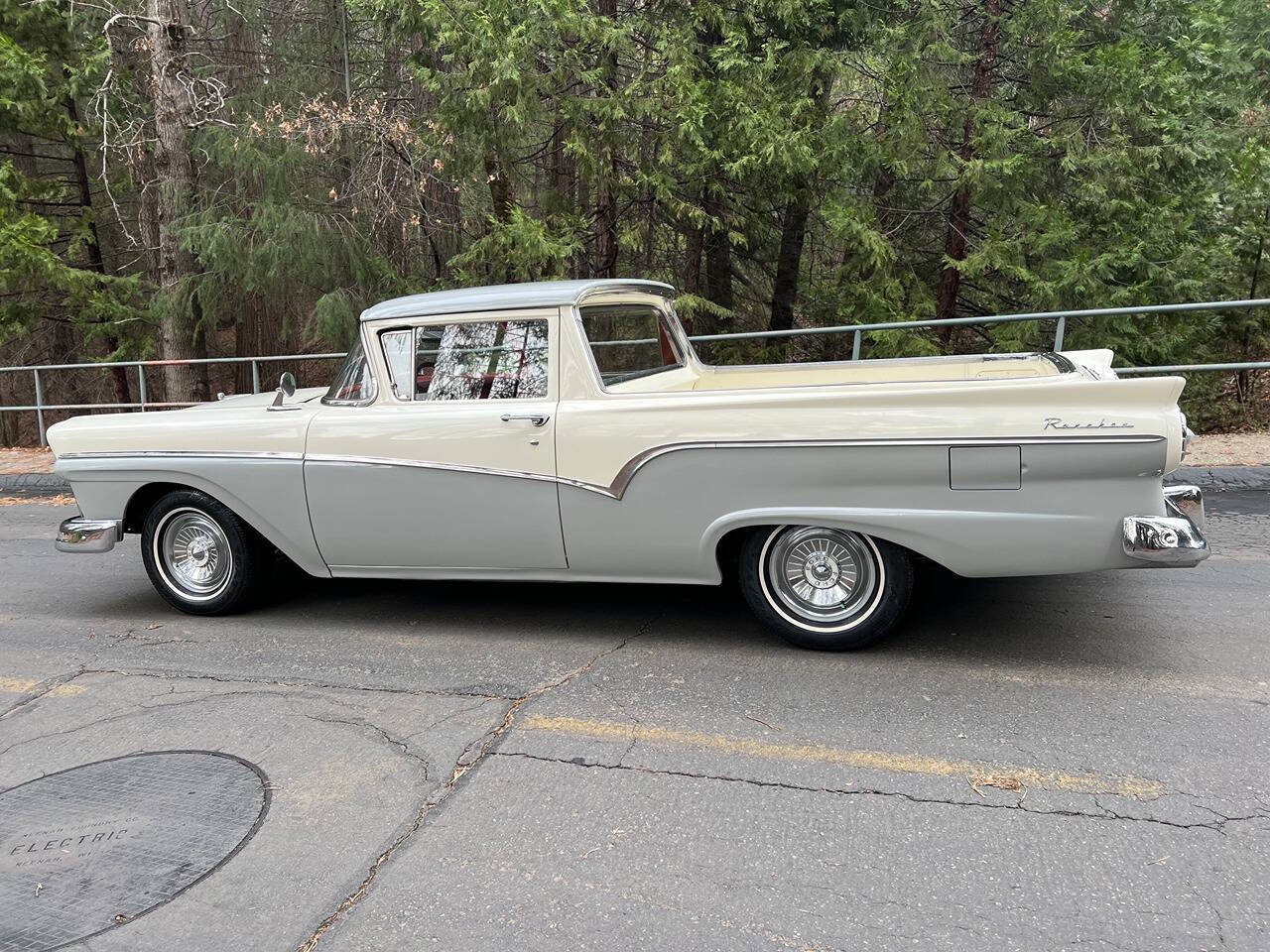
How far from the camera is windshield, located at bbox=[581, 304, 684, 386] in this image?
5.15 m

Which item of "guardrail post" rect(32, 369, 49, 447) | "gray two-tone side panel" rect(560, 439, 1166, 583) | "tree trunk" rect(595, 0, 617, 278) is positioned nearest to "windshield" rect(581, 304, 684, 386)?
"gray two-tone side panel" rect(560, 439, 1166, 583)

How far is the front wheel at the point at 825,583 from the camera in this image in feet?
14.9

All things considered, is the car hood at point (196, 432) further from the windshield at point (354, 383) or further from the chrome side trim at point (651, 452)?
the windshield at point (354, 383)

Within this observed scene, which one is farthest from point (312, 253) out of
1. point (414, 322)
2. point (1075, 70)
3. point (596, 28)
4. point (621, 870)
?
point (621, 870)

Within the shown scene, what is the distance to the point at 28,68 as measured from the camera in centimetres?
1453

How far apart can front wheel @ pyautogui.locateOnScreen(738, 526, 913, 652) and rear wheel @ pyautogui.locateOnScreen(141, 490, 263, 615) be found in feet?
9.50

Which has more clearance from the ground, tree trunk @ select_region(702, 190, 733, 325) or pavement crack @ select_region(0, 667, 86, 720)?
tree trunk @ select_region(702, 190, 733, 325)

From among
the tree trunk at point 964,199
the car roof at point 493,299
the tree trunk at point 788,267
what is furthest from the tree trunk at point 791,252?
the car roof at point 493,299

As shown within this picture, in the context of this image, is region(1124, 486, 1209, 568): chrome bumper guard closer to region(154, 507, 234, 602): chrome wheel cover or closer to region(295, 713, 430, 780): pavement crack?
region(295, 713, 430, 780): pavement crack

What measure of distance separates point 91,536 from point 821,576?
4165 millimetres

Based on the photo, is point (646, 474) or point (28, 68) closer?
point (646, 474)

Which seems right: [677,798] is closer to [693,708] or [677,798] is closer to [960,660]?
[693,708]

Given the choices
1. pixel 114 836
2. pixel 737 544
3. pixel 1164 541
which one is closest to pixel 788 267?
pixel 737 544

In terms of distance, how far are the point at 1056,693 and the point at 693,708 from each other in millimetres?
1519
